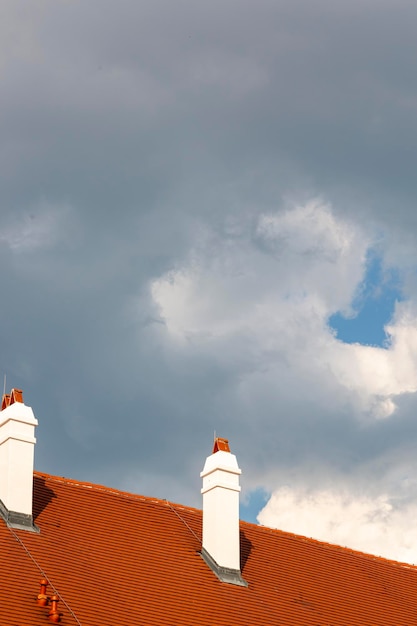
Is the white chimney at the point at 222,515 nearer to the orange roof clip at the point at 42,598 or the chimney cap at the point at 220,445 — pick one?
the chimney cap at the point at 220,445

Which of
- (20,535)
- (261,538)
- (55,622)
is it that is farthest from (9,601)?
(261,538)

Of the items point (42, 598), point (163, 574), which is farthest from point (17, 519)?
point (163, 574)

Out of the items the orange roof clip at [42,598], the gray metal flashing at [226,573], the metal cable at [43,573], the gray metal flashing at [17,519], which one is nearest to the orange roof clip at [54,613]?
the orange roof clip at [42,598]

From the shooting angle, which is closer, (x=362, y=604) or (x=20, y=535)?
(x=20, y=535)

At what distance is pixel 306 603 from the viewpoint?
3350cm

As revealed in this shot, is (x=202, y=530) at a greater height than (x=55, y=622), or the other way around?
(x=202, y=530)

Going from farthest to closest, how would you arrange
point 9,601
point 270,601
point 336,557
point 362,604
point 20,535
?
point 336,557 < point 362,604 < point 270,601 < point 20,535 < point 9,601

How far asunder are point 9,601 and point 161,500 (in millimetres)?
9124

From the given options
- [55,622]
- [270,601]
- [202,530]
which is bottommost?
[55,622]

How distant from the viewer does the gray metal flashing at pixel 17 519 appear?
99.8 feet

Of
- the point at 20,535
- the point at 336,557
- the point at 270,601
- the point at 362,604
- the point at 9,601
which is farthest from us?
the point at 336,557

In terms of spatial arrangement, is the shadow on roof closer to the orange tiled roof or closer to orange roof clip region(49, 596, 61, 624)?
the orange tiled roof

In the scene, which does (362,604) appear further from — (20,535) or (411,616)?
(20,535)

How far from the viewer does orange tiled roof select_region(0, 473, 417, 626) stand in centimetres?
2883
